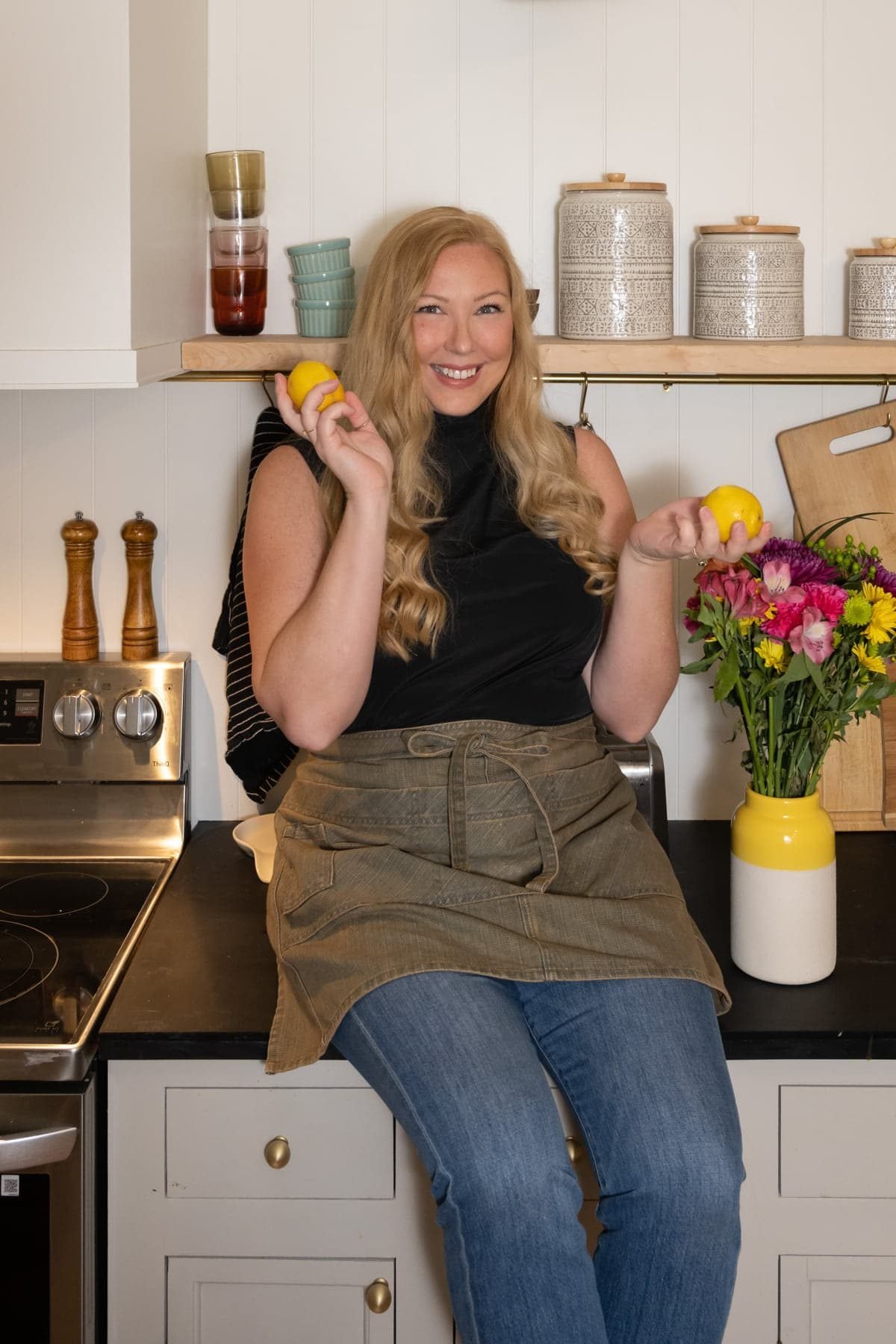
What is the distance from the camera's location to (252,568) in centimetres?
160

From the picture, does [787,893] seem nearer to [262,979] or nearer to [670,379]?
[262,979]

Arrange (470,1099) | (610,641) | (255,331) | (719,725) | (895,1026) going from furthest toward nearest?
(719,725) < (255,331) < (610,641) < (895,1026) < (470,1099)

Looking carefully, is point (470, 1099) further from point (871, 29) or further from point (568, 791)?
point (871, 29)

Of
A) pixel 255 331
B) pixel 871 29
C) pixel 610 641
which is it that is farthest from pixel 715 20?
pixel 610 641

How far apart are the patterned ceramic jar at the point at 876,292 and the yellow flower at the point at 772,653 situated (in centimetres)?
53

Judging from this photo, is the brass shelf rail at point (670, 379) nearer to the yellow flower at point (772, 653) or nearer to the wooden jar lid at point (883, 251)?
the wooden jar lid at point (883, 251)

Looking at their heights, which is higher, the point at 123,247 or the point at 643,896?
the point at 123,247

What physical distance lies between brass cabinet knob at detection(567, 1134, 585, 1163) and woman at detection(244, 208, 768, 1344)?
103mm

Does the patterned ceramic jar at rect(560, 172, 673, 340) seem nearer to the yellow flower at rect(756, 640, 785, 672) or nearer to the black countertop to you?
the yellow flower at rect(756, 640, 785, 672)

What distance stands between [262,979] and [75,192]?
2.76 ft

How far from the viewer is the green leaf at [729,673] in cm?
157

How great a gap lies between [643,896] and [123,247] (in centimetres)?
86

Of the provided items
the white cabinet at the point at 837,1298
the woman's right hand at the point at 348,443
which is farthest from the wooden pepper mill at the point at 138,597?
the white cabinet at the point at 837,1298

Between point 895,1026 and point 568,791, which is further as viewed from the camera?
point 568,791
